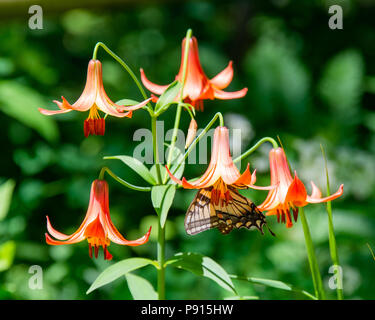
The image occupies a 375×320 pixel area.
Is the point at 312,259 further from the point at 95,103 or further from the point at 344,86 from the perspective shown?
the point at 344,86

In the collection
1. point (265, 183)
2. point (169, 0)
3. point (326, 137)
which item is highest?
point (169, 0)

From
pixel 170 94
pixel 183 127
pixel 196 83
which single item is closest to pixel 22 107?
pixel 183 127

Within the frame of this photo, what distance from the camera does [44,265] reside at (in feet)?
5.88

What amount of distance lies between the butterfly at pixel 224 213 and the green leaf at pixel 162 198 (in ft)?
0.16

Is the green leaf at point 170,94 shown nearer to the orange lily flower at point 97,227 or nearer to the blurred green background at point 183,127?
the orange lily flower at point 97,227

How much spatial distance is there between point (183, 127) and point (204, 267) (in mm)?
1522

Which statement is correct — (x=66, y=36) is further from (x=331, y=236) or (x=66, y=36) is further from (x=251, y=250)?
(x=331, y=236)

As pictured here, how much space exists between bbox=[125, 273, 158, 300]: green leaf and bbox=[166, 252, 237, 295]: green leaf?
0.09 m


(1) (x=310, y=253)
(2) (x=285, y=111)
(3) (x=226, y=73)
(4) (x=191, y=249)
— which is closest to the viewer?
(1) (x=310, y=253)

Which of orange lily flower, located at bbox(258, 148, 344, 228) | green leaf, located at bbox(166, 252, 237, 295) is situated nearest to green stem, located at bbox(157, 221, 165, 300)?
green leaf, located at bbox(166, 252, 237, 295)

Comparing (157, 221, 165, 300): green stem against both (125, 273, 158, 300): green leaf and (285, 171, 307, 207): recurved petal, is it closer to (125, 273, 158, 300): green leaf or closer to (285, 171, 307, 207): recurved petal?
(125, 273, 158, 300): green leaf

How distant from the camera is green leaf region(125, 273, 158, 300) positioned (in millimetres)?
815

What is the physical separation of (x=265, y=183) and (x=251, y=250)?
32 centimetres
